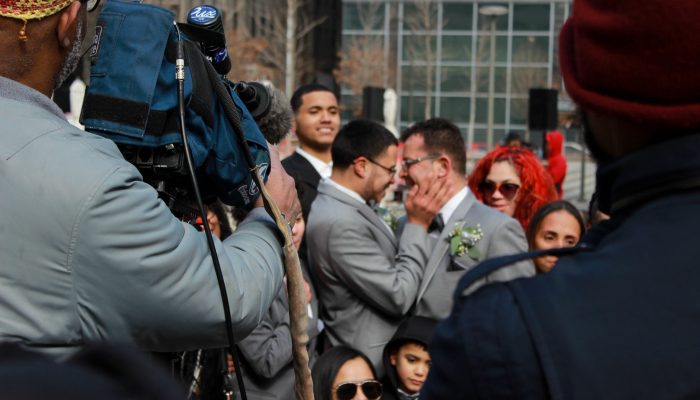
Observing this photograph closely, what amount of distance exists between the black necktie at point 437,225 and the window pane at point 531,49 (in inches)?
1723

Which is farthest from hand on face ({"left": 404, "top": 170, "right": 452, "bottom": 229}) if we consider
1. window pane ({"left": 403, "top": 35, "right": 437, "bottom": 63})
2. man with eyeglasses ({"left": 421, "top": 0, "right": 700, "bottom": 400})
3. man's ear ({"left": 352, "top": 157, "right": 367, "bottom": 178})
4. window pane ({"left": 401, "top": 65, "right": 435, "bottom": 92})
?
window pane ({"left": 401, "top": 65, "right": 435, "bottom": 92})

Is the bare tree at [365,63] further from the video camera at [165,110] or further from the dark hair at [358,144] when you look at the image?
the video camera at [165,110]

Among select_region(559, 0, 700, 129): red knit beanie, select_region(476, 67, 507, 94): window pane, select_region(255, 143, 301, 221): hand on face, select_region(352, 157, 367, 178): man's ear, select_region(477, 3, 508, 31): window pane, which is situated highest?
select_region(477, 3, 508, 31): window pane

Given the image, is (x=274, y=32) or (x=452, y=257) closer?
(x=452, y=257)

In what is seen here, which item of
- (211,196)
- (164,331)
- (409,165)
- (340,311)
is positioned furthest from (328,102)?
(164,331)

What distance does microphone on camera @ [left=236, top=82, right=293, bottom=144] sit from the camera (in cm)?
242

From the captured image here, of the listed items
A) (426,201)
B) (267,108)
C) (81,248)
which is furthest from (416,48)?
(81,248)

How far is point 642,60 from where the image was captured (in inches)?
52.6

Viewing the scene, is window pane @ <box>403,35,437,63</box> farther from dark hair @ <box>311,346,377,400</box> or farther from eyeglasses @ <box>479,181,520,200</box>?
dark hair @ <box>311,346,377,400</box>

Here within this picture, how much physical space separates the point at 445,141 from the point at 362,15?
144 ft

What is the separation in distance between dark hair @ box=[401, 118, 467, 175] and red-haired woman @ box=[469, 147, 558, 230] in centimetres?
62

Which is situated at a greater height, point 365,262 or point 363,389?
point 365,262

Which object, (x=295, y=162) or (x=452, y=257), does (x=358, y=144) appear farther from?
(x=295, y=162)

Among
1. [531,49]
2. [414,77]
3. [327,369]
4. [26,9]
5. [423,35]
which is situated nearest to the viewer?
[26,9]
